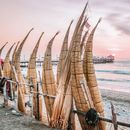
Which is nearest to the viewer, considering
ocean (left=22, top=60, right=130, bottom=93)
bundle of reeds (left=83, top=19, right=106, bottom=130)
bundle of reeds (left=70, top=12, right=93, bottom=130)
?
bundle of reeds (left=70, top=12, right=93, bottom=130)

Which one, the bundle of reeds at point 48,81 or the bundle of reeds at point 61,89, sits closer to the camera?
the bundle of reeds at point 61,89

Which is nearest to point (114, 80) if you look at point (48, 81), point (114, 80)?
point (114, 80)

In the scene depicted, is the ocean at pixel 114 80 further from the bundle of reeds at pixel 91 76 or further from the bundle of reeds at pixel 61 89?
the bundle of reeds at pixel 61 89

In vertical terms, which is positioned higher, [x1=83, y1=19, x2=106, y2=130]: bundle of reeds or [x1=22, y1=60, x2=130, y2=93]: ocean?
[x1=83, y1=19, x2=106, y2=130]: bundle of reeds

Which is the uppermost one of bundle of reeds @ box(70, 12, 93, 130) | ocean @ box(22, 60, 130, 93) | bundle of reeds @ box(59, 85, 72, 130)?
bundle of reeds @ box(70, 12, 93, 130)

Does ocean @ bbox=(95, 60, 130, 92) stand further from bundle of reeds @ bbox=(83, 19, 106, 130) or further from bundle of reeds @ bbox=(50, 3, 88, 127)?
bundle of reeds @ bbox=(50, 3, 88, 127)

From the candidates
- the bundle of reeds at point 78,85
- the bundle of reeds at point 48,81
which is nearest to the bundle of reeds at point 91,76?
the bundle of reeds at point 78,85

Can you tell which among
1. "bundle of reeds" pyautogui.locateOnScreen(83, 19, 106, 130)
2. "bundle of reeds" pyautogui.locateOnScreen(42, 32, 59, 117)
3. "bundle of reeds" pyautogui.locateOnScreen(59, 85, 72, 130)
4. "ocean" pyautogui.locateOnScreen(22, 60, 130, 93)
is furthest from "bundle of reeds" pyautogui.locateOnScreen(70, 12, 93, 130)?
"ocean" pyautogui.locateOnScreen(22, 60, 130, 93)

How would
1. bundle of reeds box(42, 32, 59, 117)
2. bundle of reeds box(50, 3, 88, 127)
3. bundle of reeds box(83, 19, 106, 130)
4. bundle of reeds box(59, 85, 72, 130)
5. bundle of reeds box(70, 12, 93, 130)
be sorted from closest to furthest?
bundle of reeds box(70, 12, 93, 130), bundle of reeds box(59, 85, 72, 130), bundle of reeds box(50, 3, 88, 127), bundle of reeds box(83, 19, 106, 130), bundle of reeds box(42, 32, 59, 117)

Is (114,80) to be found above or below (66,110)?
below

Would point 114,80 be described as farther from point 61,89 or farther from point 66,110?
point 66,110

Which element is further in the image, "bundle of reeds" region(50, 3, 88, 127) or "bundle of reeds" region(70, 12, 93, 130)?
"bundle of reeds" region(50, 3, 88, 127)

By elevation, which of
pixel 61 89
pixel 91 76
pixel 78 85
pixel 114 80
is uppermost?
pixel 91 76

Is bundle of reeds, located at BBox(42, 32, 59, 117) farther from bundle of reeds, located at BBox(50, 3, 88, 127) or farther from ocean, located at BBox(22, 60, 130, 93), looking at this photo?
ocean, located at BBox(22, 60, 130, 93)
